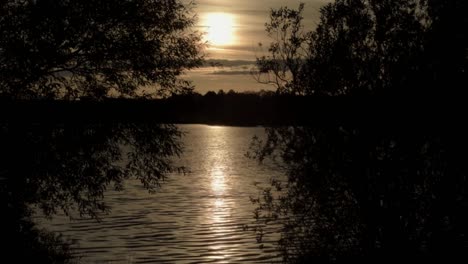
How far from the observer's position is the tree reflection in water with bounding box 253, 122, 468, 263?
2605 cm

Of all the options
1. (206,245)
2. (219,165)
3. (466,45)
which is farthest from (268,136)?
(219,165)

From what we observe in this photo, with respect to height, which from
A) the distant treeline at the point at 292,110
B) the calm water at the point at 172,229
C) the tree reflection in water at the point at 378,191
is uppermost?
the distant treeline at the point at 292,110

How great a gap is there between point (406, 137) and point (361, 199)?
287 centimetres

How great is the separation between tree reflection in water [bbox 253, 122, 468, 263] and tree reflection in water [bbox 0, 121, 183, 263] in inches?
196

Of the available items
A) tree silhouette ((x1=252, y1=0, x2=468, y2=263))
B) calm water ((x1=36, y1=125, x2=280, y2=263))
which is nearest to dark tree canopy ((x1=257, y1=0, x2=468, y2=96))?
tree silhouette ((x1=252, y1=0, x2=468, y2=263))

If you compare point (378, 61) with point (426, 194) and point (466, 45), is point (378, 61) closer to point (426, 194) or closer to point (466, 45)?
point (466, 45)

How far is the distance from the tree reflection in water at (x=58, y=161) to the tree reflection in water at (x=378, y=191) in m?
4.97

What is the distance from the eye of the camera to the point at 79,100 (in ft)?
90.4

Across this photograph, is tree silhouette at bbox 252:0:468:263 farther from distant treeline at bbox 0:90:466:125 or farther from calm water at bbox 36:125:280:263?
calm water at bbox 36:125:280:263

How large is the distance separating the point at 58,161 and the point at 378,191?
39.6 ft

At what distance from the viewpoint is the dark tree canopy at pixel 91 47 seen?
2558cm

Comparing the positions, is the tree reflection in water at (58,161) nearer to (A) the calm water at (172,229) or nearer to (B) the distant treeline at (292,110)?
(B) the distant treeline at (292,110)

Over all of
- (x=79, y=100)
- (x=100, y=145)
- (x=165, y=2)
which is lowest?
(x=100, y=145)

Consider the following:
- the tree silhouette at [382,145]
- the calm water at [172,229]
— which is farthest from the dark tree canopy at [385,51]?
the calm water at [172,229]
